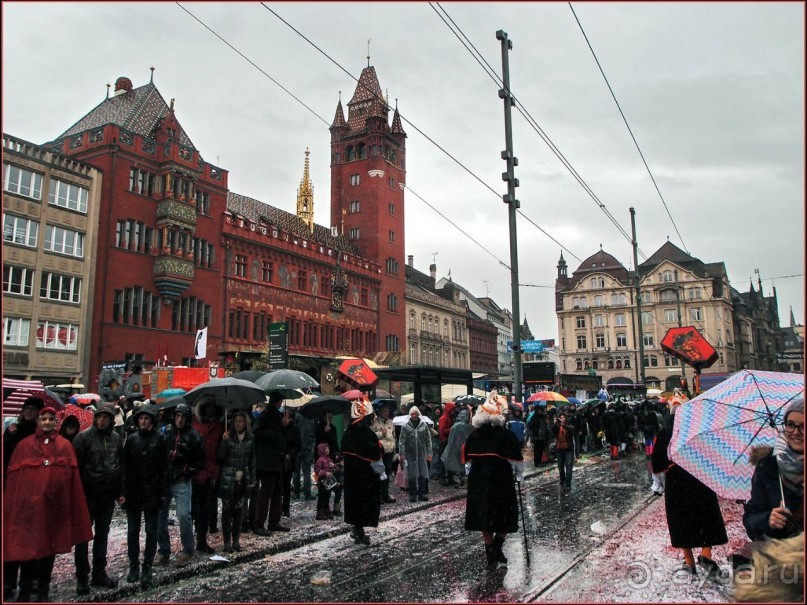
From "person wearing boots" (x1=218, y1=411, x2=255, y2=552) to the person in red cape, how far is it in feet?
6.63

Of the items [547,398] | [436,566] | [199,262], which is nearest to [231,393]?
[436,566]

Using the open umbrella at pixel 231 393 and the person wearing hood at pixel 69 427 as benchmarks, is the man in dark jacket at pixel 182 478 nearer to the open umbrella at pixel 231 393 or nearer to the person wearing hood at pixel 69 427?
the person wearing hood at pixel 69 427

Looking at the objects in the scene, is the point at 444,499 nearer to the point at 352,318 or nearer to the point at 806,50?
the point at 806,50

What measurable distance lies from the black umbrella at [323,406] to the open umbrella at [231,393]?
1.93m

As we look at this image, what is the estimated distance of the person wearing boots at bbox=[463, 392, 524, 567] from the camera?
7.35 m

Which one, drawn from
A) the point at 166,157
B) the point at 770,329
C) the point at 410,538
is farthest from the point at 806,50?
the point at 770,329

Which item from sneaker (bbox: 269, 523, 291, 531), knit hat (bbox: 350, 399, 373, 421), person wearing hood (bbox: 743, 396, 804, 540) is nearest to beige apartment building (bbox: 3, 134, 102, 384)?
sneaker (bbox: 269, 523, 291, 531)

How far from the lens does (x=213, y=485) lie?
27.2ft

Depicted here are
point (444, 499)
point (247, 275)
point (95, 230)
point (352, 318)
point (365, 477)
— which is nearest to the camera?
point (365, 477)

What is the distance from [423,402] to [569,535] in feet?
32.3

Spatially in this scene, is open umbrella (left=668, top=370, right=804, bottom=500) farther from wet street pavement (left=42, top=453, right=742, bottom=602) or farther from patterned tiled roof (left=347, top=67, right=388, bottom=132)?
patterned tiled roof (left=347, top=67, right=388, bottom=132)

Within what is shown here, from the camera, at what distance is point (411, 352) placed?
61969mm

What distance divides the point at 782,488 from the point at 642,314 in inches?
3184

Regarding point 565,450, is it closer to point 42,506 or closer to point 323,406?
point 323,406
